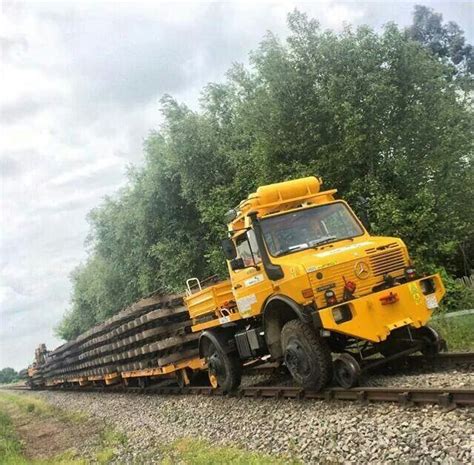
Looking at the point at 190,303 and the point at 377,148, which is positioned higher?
the point at 377,148

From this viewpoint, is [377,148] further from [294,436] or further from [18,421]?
[18,421]

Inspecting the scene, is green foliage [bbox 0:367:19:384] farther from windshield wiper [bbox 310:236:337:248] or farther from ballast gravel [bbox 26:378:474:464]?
windshield wiper [bbox 310:236:337:248]

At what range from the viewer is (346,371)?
8.55 metres

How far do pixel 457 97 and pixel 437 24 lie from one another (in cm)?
2713

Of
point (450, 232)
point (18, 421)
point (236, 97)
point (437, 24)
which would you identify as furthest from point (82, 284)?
point (450, 232)

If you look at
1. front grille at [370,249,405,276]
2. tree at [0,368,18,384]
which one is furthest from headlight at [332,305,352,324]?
tree at [0,368,18,384]

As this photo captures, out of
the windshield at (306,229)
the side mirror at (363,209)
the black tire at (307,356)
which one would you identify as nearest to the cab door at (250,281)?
the windshield at (306,229)

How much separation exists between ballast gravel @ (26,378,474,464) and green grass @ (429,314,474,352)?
4274 mm

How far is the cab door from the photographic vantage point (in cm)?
973

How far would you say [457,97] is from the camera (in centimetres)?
2367

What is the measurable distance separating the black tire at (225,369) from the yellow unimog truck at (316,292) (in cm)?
3

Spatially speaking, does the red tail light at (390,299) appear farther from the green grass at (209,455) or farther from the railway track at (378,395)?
the green grass at (209,455)

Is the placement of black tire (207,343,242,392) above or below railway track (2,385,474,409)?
above

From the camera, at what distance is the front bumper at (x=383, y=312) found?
8133mm
